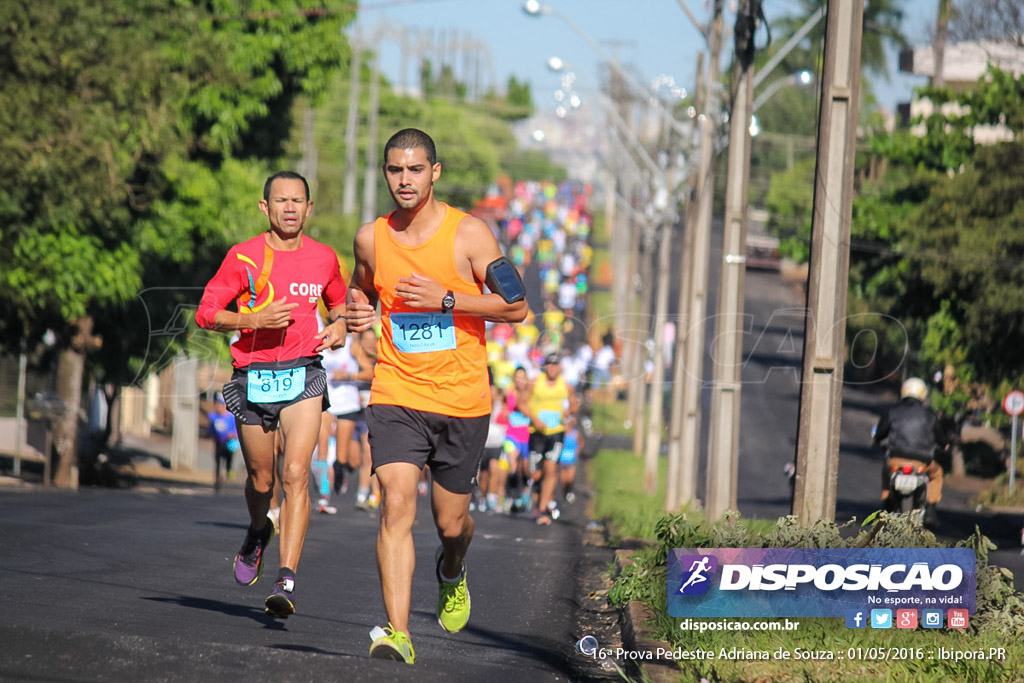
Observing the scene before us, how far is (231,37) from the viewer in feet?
77.6

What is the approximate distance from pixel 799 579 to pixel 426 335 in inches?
78.0

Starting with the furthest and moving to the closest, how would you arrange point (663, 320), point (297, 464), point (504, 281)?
point (663, 320)
point (297, 464)
point (504, 281)

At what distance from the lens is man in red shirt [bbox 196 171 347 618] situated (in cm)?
729

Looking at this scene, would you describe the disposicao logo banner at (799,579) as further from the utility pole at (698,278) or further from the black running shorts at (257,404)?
the utility pole at (698,278)

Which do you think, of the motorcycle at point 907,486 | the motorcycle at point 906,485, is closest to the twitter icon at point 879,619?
the motorcycle at point 906,485

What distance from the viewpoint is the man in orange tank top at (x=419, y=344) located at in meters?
6.07

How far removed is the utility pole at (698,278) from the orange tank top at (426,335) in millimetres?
12558

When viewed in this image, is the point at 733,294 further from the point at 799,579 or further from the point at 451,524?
the point at 451,524

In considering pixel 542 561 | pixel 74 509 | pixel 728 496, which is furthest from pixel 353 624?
pixel 728 496

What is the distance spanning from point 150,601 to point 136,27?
14.6 m

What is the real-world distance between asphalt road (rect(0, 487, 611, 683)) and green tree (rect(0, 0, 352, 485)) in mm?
5719

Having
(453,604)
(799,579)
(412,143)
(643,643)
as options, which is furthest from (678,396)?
(412,143)

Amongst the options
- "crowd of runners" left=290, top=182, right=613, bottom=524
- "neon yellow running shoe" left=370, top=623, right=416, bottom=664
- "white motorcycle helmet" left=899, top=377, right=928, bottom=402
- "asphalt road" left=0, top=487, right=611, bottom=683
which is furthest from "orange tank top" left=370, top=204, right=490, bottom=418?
"white motorcycle helmet" left=899, top=377, right=928, bottom=402

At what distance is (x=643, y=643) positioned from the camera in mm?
6953
